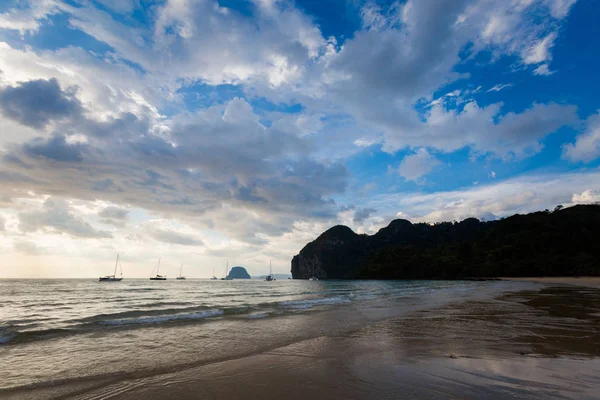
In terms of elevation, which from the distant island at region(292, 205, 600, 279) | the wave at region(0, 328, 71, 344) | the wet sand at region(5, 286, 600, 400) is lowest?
the wet sand at region(5, 286, 600, 400)

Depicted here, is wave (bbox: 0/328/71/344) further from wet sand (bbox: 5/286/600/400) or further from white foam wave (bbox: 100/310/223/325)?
wet sand (bbox: 5/286/600/400)

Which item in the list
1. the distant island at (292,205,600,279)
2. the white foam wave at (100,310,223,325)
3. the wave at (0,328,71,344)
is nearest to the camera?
the wave at (0,328,71,344)

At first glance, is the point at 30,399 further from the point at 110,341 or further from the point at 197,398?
the point at 110,341

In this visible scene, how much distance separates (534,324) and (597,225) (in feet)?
491

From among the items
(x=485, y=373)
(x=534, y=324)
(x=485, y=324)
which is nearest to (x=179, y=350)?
(x=485, y=373)

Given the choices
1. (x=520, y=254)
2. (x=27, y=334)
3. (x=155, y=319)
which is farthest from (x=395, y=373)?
(x=520, y=254)

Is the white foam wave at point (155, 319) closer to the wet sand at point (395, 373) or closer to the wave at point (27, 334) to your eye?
the wave at point (27, 334)

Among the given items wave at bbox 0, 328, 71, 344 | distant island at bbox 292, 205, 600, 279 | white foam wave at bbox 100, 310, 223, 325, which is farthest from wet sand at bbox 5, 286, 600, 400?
distant island at bbox 292, 205, 600, 279

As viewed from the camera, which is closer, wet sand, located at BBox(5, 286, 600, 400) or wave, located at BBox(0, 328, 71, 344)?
wet sand, located at BBox(5, 286, 600, 400)

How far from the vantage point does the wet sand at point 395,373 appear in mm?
4898

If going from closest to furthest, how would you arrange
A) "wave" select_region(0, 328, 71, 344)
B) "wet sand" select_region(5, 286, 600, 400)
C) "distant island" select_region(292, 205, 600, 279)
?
"wet sand" select_region(5, 286, 600, 400)
"wave" select_region(0, 328, 71, 344)
"distant island" select_region(292, 205, 600, 279)

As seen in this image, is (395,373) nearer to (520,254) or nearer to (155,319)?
(155,319)

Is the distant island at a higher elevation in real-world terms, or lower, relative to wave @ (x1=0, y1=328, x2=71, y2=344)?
higher

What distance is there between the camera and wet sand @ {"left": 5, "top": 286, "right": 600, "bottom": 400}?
4898 mm
